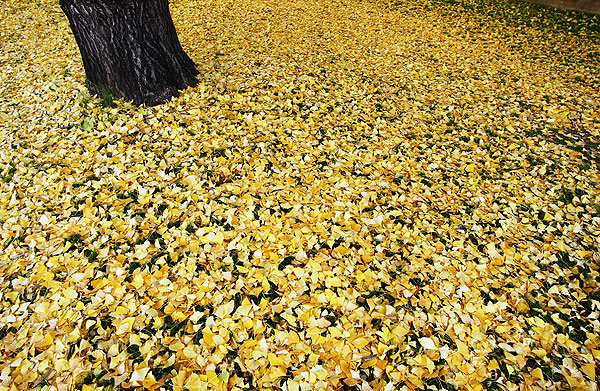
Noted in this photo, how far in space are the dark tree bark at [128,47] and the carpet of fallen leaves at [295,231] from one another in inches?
8.9

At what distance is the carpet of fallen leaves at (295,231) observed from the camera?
7.07ft

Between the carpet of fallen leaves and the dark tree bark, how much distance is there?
226 millimetres

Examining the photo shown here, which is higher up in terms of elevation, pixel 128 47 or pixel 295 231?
pixel 128 47

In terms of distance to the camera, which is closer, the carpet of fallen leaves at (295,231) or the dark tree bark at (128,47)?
the carpet of fallen leaves at (295,231)

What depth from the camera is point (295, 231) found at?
2.92 metres

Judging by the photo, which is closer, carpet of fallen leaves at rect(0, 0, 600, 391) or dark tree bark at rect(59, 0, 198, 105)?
carpet of fallen leaves at rect(0, 0, 600, 391)

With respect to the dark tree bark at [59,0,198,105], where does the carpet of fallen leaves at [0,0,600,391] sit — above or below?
below

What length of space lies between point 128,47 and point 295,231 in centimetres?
302

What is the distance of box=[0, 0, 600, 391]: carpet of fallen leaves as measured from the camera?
7.07ft

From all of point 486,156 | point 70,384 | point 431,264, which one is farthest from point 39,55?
point 486,156

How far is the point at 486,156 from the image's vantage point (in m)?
4.07

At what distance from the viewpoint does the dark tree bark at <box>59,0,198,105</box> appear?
3.64m

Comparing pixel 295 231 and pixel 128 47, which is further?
pixel 128 47

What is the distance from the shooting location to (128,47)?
3.83m
